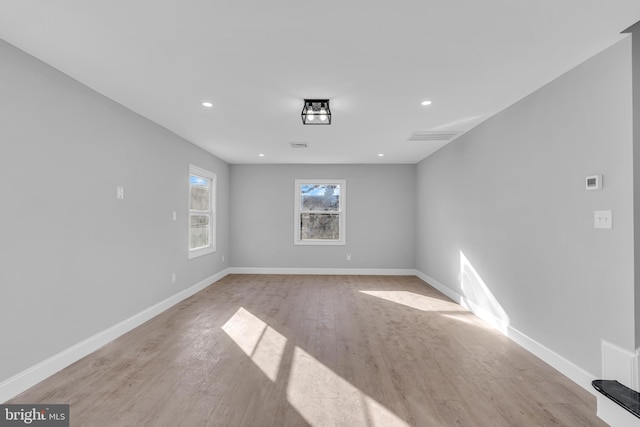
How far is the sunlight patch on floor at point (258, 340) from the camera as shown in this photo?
8.44ft

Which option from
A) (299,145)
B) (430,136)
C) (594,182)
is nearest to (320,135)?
(299,145)

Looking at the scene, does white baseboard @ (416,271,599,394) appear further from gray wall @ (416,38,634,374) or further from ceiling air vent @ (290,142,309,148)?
ceiling air vent @ (290,142,309,148)

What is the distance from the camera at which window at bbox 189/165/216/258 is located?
500 cm

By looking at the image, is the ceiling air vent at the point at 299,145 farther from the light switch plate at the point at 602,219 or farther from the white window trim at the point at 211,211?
the light switch plate at the point at 602,219

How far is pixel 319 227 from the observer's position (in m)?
6.70

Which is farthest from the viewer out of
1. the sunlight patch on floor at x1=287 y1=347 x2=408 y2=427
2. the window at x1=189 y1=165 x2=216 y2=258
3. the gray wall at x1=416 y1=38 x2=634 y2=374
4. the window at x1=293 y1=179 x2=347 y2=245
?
the window at x1=293 y1=179 x2=347 y2=245

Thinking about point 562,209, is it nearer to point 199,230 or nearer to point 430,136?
point 430,136

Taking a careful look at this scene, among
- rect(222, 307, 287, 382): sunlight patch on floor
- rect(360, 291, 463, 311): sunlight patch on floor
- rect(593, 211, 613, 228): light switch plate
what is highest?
rect(593, 211, 613, 228): light switch plate

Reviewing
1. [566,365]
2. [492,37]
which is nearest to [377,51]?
[492,37]

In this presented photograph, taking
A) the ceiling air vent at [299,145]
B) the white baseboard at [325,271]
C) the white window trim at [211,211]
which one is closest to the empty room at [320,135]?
the white window trim at [211,211]

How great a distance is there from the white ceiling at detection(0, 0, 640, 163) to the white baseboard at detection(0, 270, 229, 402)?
7.70ft

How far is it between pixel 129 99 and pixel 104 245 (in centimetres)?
151

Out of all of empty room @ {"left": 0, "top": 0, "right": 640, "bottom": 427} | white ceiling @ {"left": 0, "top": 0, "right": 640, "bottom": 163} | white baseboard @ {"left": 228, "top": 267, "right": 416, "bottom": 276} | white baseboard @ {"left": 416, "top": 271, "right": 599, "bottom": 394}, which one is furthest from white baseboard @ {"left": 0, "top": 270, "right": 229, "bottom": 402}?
white baseboard @ {"left": 416, "top": 271, "right": 599, "bottom": 394}

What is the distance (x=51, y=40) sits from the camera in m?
2.04
